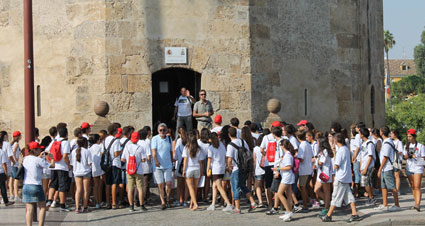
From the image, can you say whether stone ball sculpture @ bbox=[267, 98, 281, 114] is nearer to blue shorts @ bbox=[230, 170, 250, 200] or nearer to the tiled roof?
blue shorts @ bbox=[230, 170, 250, 200]

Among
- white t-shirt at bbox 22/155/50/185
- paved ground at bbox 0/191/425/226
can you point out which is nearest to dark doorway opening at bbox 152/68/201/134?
paved ground at bbox 0/191/425/226

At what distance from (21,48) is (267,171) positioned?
8.03 metres

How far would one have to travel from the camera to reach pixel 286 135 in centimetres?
1216

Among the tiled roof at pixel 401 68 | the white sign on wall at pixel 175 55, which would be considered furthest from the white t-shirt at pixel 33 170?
the tiled roof at pixel 401 68

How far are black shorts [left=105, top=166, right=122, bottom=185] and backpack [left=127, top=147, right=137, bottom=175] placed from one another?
0.55m

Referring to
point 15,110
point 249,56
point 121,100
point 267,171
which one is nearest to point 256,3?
point 249,56

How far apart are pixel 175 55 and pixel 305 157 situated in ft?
17.2

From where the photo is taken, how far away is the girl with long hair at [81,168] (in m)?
11.8

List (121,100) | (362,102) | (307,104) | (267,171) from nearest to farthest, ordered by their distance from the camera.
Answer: (267,171) → (121,100) → (307,104) → (362,102)

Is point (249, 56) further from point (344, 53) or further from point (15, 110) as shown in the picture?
point (15, 110)

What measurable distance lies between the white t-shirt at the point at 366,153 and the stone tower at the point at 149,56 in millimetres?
4230

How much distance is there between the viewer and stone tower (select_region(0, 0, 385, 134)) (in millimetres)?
15508

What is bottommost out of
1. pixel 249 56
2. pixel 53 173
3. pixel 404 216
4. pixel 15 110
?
pixel 404 216

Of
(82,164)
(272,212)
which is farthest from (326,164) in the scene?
(82,164)
